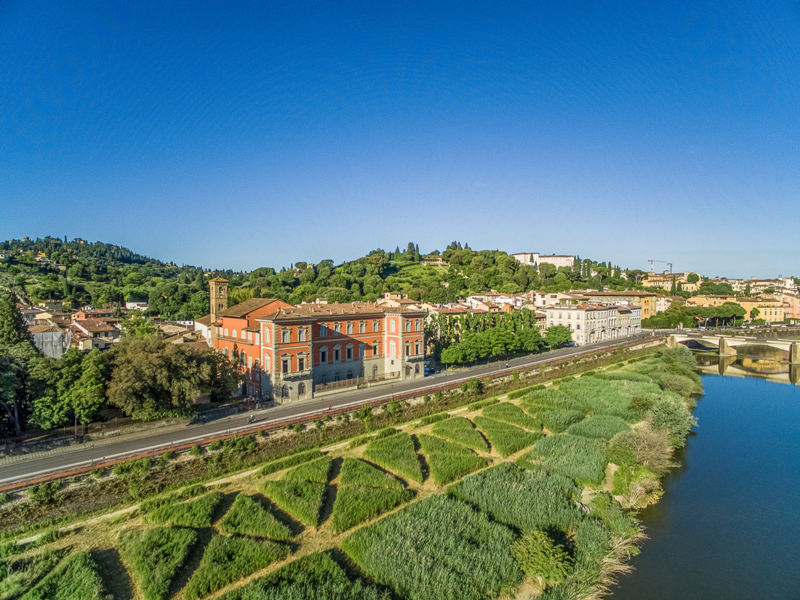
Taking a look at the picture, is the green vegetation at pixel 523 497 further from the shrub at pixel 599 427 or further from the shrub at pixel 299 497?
the shrub at pixel 599 427

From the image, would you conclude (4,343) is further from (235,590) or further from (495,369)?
(495,369)

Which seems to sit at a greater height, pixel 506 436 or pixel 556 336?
pixel 556 336

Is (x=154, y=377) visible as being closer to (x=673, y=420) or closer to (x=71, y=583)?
(x=71, y=583)

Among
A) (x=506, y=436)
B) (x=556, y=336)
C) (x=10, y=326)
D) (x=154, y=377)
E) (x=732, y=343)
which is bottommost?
(x=506, y=436)

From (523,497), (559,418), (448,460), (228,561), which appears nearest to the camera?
(228,561)

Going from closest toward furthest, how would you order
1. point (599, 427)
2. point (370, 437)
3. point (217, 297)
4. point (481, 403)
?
point (370, 437) < point (599, 427) < point (481, 403) < point (217, 297)

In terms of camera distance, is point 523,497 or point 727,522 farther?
point 727,522

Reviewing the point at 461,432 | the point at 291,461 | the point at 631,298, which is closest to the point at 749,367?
the point at 631,298
